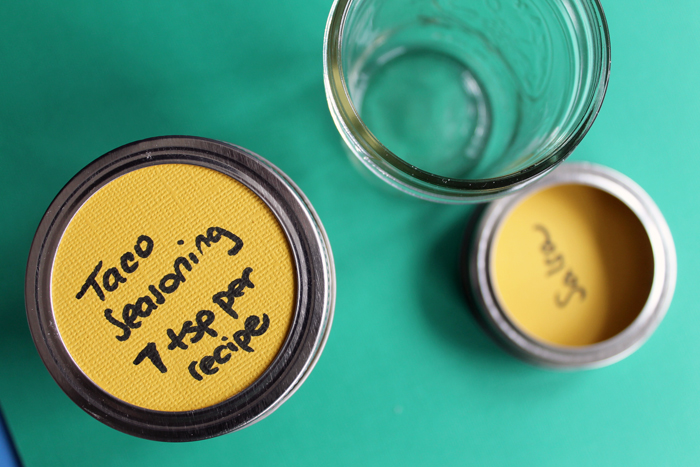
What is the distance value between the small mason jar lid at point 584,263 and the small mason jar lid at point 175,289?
22 centimetres

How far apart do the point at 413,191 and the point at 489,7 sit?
21 cm

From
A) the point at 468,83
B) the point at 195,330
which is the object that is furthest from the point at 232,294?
the point at 468,83

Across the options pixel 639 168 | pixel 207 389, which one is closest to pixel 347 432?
pixel 207 389

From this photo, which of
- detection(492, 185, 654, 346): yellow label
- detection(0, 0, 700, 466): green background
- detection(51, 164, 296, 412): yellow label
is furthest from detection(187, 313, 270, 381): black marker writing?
detection(492, 185, 654, 346): yellow label

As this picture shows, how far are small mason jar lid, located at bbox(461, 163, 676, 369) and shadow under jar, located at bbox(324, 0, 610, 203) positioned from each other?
78 millimetres

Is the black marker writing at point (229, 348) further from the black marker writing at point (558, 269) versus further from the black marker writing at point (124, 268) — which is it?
the black marker writing at point (558, 269)

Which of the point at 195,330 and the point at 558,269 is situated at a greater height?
the point at 558,269

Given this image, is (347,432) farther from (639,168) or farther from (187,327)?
(639,168)

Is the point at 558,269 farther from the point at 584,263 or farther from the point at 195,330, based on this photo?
the point at 195,330

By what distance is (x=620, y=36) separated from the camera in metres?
0.55

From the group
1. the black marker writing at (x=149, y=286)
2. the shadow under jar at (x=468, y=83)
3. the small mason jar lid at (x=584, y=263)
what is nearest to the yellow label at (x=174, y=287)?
the black marker writing at (x=149, y=286)

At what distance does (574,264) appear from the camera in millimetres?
530

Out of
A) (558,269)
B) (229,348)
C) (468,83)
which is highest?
(468,83)

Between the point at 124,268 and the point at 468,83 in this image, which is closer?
the point at 124,268
